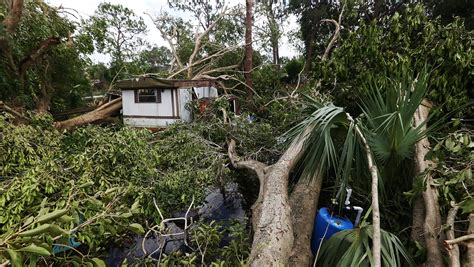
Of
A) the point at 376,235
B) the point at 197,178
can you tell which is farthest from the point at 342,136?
the point at 197,178

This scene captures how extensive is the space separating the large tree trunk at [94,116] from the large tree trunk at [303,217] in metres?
6.28

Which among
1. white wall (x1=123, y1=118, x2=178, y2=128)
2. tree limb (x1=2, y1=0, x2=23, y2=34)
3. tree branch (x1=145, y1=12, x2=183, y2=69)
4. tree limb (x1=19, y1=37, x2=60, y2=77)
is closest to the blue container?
tree limb (x1=19, y1=37, x2=60, y2=77)

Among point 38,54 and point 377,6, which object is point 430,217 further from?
point 377,6

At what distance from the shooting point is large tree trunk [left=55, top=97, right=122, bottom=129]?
22.7ft

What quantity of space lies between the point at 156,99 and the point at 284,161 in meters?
7.51

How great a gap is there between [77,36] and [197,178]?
20.9ft

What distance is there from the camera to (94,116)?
8000 mm

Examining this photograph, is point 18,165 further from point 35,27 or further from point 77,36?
point 77,36

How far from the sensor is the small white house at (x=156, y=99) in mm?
9016

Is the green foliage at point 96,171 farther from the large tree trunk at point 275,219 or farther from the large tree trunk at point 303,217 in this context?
the large tree trunk at point 303,217

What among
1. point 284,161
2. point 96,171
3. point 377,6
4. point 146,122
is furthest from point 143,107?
point 377,6

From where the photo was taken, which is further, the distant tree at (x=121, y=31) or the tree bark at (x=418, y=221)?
the distant tree at (x=121, y=31)

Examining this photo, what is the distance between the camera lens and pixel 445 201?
2.21 m

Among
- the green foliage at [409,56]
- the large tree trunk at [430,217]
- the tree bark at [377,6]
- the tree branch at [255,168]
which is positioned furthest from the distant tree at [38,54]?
the tree bark at [377,6]
